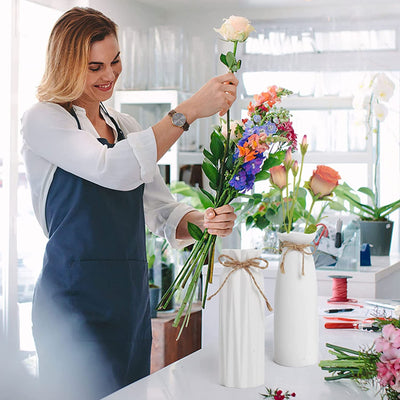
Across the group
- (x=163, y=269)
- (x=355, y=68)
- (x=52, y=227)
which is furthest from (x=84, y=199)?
(x=355, y=68)

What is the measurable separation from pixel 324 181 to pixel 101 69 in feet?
2.19

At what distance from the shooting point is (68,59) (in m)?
1.61

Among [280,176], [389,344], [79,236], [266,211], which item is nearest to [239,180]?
[280,176]

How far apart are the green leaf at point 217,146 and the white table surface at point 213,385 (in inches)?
17.8

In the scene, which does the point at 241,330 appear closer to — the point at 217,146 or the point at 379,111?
the point at 217,146

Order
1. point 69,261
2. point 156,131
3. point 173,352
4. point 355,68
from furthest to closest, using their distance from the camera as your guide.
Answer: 1. point 355,68
2. point 173,352
3. point 69,261
4. point 156,131

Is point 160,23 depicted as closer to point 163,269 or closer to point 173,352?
point 163,269

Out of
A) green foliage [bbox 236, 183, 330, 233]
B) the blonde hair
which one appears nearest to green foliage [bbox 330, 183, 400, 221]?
green foliage [bbox 236, 183, 330, 233]

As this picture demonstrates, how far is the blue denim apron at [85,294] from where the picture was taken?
160 centimetres

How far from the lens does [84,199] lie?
5.26 ft

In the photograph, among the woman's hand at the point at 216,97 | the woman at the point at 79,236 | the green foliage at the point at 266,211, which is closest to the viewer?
the woman's hand at the point at 216,97

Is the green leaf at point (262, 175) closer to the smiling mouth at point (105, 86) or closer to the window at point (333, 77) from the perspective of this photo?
the smiling mouth at point (105, 86)

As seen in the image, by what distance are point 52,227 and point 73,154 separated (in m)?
0.22

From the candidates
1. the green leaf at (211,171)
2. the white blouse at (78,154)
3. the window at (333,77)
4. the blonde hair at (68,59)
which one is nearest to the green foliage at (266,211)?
the window at (333,77)
